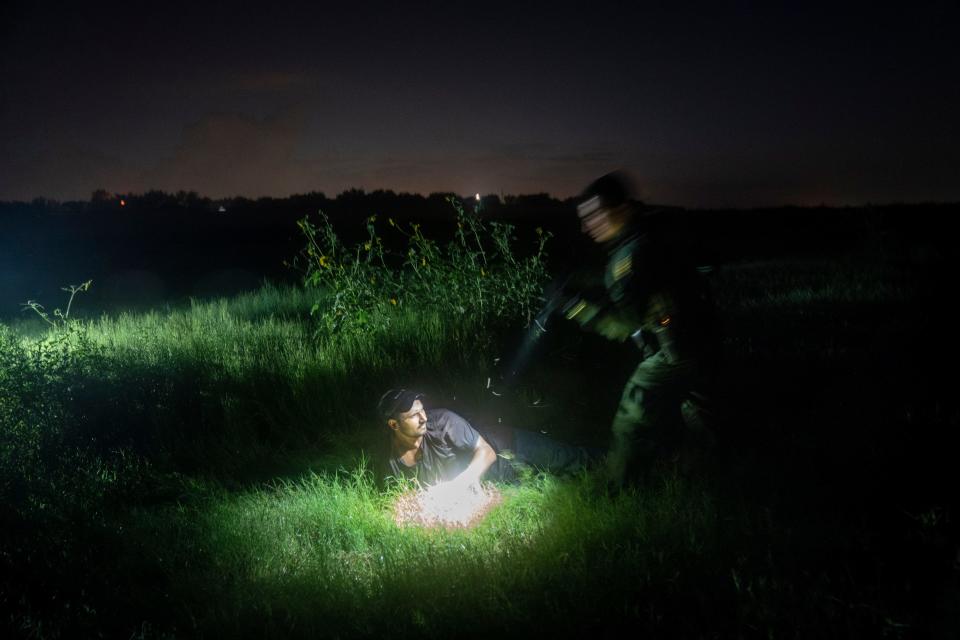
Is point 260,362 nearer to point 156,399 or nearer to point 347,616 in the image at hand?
point 156,399

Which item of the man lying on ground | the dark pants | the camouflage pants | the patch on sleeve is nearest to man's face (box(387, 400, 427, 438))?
the man lying on ground

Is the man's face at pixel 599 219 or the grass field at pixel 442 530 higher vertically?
the man's face at pixel 599 219

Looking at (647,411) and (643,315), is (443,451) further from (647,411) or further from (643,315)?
(643,315)

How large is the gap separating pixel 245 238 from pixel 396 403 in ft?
139

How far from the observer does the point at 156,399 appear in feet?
21.7

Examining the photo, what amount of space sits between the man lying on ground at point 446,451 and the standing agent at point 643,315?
97cm

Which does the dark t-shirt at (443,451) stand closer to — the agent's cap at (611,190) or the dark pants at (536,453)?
the dark pants at (536,453)

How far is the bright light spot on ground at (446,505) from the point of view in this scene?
4238 millimetres

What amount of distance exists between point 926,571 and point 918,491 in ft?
2.85

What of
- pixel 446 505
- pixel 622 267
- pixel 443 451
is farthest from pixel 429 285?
pixel 622 267

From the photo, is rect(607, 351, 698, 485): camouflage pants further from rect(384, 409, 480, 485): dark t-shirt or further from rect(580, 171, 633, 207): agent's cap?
rect(384, 409, 480, 485): dark t-shirt

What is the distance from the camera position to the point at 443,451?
16.2 feet

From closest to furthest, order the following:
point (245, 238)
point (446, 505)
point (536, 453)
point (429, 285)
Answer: point (446, 505), point (536, 453), point (429, 285), point (245, 238)

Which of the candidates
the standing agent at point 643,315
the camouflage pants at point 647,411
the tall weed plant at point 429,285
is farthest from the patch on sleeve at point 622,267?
the tall weed plant at point 429,285
